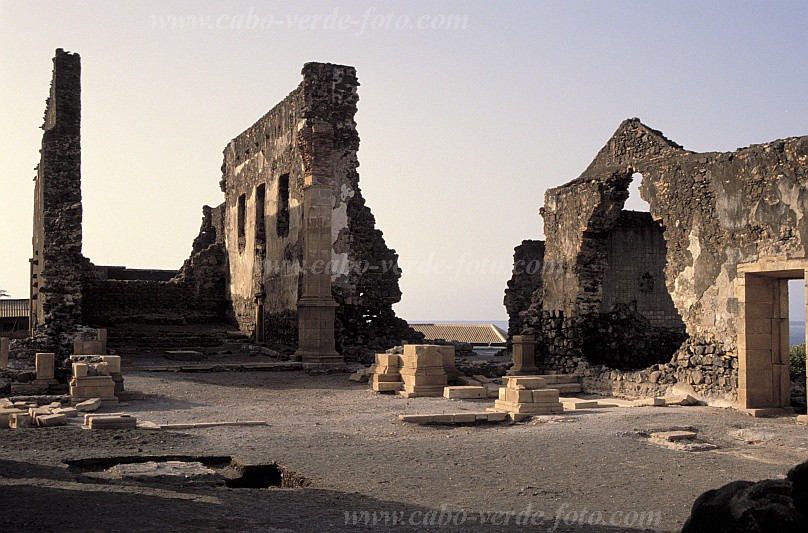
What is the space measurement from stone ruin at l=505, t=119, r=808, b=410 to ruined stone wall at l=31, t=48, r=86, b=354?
10.6m

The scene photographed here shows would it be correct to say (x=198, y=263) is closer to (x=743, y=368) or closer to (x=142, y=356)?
(x=142, y=356)

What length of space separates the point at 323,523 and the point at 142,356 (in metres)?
16.5

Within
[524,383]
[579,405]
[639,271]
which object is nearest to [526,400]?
[524,383]

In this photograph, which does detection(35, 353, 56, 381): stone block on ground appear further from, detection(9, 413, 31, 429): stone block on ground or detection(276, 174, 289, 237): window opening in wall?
detection(276, 174, 289, 237): window opening in wall

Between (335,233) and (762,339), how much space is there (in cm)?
1116

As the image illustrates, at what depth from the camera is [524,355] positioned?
17594 mm

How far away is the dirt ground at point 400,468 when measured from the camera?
6062 millimetres

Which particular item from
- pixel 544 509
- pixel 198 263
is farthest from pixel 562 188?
pixel 198 263

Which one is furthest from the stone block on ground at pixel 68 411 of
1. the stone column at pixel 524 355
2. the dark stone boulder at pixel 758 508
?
the dark stone boulder at pixel 758 508

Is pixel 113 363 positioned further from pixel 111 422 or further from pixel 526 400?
pixel 526 400

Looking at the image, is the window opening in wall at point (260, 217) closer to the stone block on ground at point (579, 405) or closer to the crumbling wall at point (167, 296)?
the crumbling wall at point (167, 296)

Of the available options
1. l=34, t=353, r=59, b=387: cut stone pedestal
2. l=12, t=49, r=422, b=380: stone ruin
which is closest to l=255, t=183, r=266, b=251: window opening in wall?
l=12, t=49, r=422, b=380: stone ruin

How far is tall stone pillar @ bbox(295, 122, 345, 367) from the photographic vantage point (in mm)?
19000

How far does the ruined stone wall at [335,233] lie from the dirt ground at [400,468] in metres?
7.90
